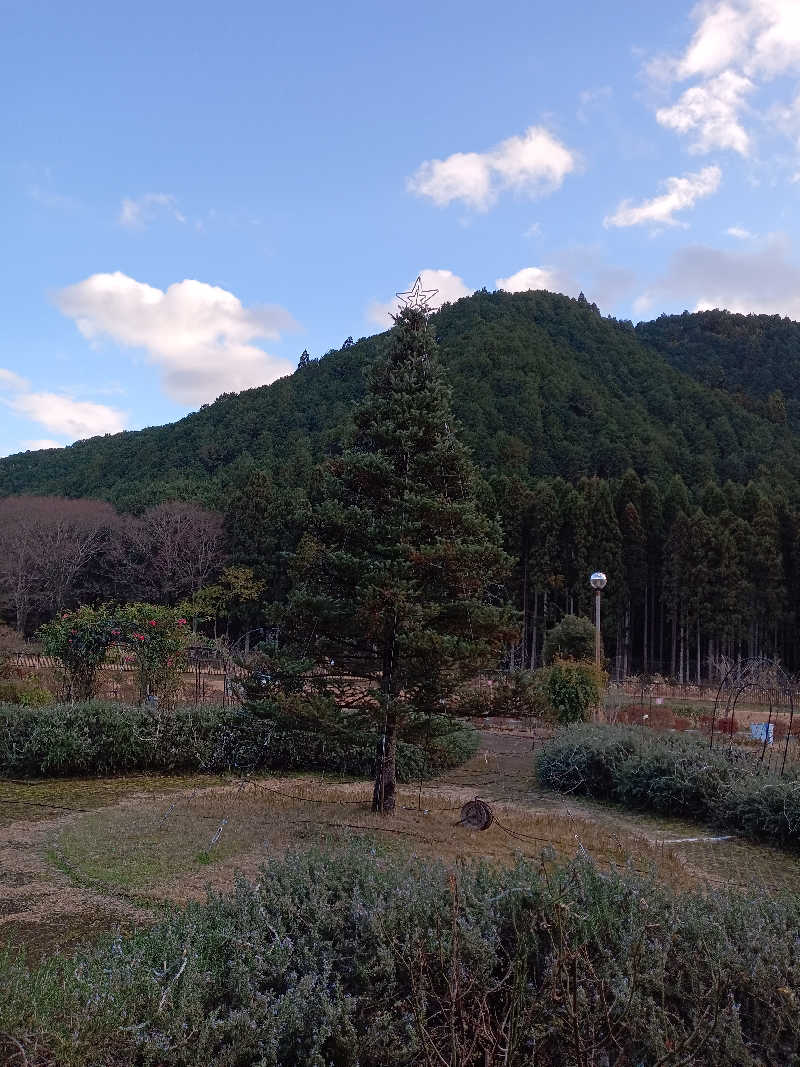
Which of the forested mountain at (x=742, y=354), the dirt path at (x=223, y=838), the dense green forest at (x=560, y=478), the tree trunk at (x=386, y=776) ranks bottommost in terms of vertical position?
the dirt path at (x=223, y=838)

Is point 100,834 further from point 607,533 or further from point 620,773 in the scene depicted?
point 607,533

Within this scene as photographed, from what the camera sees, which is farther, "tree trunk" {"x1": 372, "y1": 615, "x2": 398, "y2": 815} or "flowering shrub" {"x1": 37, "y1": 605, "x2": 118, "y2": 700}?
"flowering shrub" {"x1": 37, "y1": 605, "x2": 118, "y2": 700}

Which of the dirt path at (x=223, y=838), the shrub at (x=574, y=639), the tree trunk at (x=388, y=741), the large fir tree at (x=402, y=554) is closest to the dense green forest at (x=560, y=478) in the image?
the large fir tree at (x=402, y=554)

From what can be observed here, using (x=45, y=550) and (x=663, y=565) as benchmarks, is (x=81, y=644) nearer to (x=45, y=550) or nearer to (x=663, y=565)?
(x=663, y=565)

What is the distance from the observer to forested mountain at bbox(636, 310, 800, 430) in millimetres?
51259

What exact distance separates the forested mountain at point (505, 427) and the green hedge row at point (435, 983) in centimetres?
3485

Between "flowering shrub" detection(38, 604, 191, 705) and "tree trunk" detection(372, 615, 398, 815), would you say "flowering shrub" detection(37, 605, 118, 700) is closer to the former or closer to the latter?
"flowering shrub" detection(38, 604, 191, 705)

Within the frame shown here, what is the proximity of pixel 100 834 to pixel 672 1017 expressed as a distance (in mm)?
5455

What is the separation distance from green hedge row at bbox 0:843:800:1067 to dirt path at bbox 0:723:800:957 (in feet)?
3.28

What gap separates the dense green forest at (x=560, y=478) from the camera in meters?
28.8

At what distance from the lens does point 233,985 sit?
2582 millimetres

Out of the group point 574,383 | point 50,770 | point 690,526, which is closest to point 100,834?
point 50,770

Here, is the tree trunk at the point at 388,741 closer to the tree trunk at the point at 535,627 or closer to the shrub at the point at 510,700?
the shrub at the point at 510,700

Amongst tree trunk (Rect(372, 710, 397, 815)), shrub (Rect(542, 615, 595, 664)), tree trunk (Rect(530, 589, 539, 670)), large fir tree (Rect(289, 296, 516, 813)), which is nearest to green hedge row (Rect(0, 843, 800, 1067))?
large fir tree (Rect(289, 296, 516, 813))
